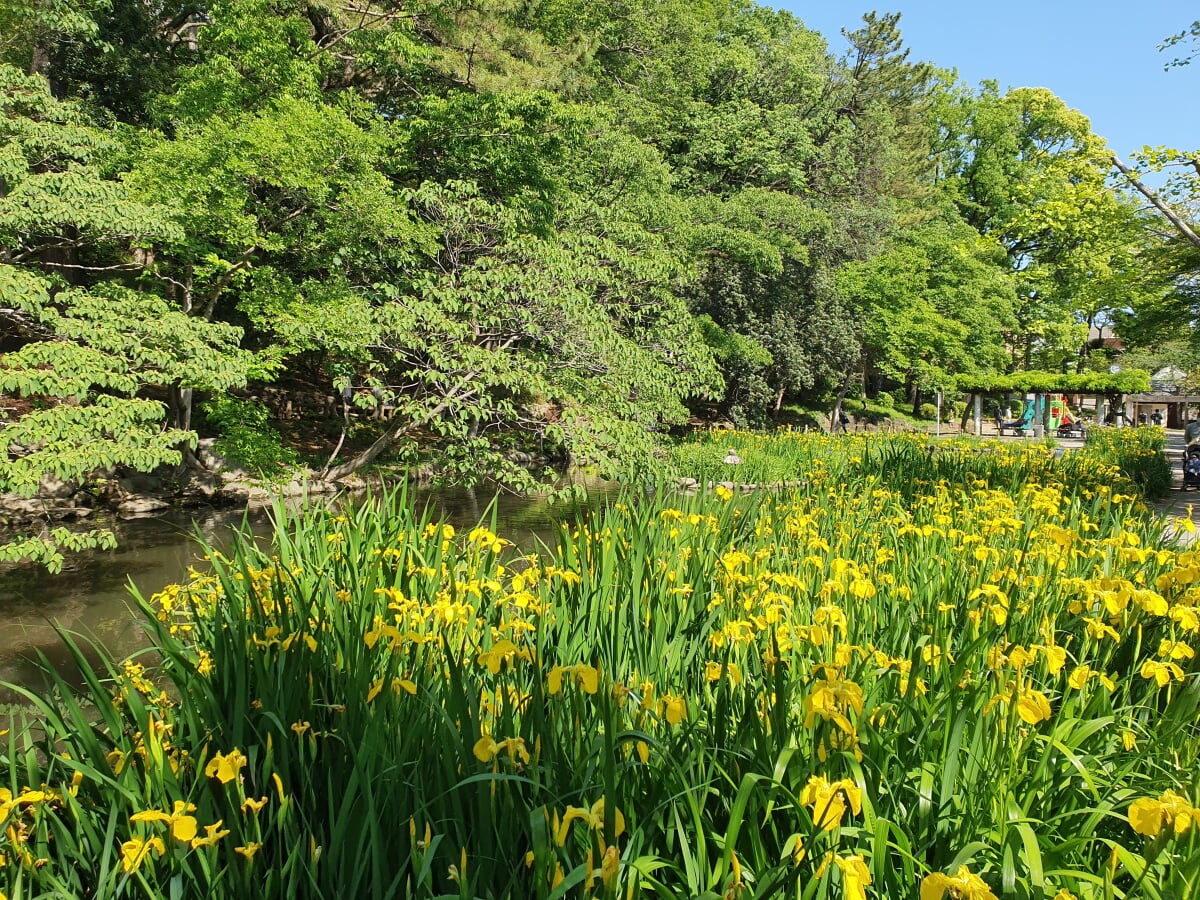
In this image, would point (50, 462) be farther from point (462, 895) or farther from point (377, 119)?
point (377, 119)

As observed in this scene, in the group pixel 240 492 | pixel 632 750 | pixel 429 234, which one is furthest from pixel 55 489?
pixel 632 750

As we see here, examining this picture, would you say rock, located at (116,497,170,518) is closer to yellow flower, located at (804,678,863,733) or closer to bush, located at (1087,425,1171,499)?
yellow flower, located at (804,678,863,733)

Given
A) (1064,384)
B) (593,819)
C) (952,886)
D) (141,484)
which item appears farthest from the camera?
(1064,384)

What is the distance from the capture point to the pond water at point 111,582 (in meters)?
5.32

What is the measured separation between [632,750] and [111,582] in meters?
7.33

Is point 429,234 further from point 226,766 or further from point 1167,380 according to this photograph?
point 1167,380

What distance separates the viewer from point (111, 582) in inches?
280

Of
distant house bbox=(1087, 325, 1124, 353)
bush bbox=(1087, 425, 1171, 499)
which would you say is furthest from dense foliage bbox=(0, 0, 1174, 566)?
distant house bbox=(1087, 325, 1124, 353)

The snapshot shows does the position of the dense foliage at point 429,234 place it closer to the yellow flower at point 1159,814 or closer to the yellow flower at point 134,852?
the yellow flower at point 134,852

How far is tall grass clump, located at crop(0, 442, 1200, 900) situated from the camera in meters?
1.30

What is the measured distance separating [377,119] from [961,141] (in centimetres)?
3101

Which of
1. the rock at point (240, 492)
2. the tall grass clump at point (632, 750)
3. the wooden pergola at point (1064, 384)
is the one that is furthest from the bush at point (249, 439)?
the wooden pergola at point (1064, 384)

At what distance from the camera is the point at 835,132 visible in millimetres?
23359

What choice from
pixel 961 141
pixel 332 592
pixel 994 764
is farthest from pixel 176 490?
pixel 961 141
